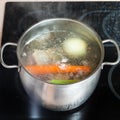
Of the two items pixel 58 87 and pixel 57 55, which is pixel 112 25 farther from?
pixel 58 87

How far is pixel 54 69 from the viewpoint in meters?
0.82

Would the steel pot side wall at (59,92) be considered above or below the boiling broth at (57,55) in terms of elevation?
below

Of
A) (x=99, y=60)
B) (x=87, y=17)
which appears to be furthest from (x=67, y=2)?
(x=99, y=60)

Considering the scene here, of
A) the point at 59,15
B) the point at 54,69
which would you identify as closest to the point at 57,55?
the point at 54,69

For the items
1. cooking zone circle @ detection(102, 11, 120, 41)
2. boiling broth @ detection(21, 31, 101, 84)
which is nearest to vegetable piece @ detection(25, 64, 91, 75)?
boiling broth @ detection(21, 31, 101, 84)

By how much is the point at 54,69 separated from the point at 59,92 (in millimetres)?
87

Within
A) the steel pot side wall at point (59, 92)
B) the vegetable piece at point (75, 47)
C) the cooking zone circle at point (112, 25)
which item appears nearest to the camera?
the steel pot side wall at point (59, 92)

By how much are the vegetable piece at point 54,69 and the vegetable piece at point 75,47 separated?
4cm

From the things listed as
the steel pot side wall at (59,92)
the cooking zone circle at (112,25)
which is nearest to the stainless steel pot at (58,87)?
the steel pot side wall at (59,92)

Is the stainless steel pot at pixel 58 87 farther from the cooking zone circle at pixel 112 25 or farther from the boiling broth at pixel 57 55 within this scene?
the cooking zone circle at pixel 112 25

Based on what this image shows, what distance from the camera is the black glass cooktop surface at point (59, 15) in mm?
827

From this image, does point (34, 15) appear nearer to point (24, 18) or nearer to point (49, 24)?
point (24, 18)

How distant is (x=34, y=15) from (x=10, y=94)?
10.5 inches

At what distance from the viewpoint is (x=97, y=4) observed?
1034mm
